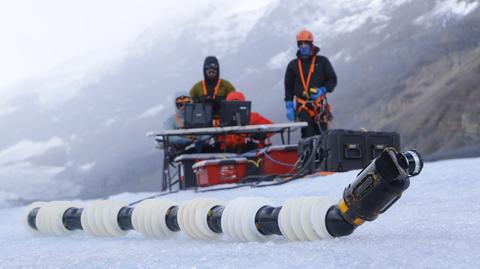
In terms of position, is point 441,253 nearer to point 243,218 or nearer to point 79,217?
point 243,218

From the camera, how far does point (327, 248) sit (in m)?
2.70

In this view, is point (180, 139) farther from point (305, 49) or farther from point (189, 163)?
point (305, 49)

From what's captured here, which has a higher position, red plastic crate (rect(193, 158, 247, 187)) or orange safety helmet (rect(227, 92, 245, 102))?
orange safety helmet (rect(227, 92, 245, 102))

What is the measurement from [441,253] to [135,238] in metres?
1.92

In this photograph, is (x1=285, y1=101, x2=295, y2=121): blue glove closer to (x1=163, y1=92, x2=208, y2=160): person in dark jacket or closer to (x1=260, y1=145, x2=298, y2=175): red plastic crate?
(x1=260, y1=145, x2=298, y2=175): red plastic crate

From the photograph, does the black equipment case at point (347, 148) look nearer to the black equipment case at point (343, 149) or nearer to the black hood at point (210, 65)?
the black equipment case at point (343, 149)

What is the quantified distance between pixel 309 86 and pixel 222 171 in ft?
4.72

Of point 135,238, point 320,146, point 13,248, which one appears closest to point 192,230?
point 135,238

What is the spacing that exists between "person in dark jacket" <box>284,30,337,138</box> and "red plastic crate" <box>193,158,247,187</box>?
0.90 metres

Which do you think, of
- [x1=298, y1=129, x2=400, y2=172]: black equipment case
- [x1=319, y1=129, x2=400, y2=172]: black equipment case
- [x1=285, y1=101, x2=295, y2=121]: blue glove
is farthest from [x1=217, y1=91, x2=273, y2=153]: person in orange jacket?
[x1=319, y1=129, x2=400, y2=172]: black equipment case

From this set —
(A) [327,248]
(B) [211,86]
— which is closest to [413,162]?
(A) [327,248]

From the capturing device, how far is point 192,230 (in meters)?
3.52

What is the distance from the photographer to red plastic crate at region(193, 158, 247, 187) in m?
8.38

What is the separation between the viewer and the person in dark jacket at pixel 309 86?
870 cm
